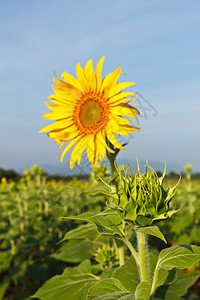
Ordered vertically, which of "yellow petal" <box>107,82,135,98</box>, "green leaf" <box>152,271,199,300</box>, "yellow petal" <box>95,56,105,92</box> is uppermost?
"yellow petal" <box>95,56,105,92</box>

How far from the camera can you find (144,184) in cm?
94

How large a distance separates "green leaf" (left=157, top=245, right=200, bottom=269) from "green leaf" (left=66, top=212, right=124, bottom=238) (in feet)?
0.52

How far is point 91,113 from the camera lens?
1.53 m

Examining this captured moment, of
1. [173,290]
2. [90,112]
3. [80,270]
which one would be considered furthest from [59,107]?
[173,290]

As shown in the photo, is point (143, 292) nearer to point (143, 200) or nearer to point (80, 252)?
point (143, 200)

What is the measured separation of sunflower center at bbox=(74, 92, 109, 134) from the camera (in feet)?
4.87

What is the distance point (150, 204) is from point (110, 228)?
154mm

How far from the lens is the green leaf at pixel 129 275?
45.2 inches

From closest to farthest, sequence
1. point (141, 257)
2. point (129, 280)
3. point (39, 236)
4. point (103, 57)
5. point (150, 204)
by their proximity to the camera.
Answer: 1. point (150, 204)
2. point (141, 257)
3. point (129, 280)
4. point (103, 57)
5. point (39, 236)

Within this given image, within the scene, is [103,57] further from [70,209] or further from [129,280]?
[70,209]

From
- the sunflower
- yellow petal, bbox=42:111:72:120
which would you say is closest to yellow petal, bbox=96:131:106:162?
the sunflower

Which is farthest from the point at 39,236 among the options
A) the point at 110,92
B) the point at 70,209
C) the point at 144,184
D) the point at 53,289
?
the point at 144,184

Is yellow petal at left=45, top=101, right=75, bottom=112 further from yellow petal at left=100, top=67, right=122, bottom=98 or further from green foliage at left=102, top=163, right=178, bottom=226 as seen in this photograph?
green foliage at left=102, top=163, right=178, bottom=226

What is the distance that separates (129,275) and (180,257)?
268 millimetres
